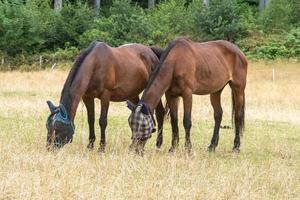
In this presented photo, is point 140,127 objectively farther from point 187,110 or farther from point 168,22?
point 168,22

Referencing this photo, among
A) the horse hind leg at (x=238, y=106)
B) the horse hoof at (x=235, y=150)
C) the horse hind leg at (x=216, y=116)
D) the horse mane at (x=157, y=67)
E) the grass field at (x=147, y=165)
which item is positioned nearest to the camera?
the grass field at (x=147, y=165)

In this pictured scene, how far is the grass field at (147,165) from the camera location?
5.99m

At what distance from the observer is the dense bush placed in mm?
35875

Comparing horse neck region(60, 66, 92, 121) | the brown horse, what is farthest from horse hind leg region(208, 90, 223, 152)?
horse neck region(60, 66, 92, 121)

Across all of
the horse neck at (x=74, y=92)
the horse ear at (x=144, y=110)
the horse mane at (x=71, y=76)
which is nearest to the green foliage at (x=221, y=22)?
the horse mane at (x=71, y=76)

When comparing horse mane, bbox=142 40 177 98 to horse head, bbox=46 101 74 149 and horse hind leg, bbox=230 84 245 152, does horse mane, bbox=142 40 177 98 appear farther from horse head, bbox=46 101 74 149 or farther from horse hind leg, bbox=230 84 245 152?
horse hind leg, bbox=230 84 245 152

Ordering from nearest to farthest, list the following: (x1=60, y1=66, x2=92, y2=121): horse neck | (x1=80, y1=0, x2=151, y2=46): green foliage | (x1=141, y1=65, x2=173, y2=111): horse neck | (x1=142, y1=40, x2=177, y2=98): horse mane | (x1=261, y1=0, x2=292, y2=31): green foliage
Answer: (x1=60, y1=66, x2=92, y2=121): horse neck → (x1=141, y1=65, x2=173, y2=111): horse neck → (x1=142, y1=40, x2=177, y2=98): horse mane → (x1=80, y1=0, x2=151, y2=46): green foliage → (x1=261, y1=0, x2=292, y2=31): green foliage

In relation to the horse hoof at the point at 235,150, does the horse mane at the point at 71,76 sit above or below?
above

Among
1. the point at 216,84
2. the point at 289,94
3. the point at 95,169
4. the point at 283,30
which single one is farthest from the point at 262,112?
the point at 283,30

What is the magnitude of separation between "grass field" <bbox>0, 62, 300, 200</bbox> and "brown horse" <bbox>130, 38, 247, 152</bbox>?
0.61 m

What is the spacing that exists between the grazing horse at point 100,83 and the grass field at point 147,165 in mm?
357

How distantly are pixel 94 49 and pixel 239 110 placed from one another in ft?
10.3

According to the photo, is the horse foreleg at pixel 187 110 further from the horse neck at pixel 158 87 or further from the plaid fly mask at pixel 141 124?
the plaid fly mask at pixel 141 124

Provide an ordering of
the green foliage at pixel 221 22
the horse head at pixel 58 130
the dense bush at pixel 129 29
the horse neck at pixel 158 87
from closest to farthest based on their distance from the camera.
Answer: the horse head at pixel 58 130 < the horse neck at pixel 158 87 < the dense bush at pixel 129 29 < the green foliage at pixel 221 22
